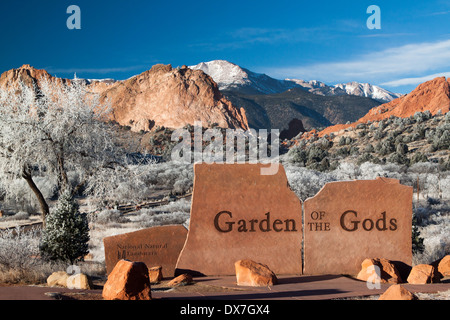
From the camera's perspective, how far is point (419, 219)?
1870 centimetres

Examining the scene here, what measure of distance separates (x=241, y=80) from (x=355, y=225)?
139758 millimetres

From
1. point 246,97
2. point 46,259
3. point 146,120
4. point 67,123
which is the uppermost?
point 246,97

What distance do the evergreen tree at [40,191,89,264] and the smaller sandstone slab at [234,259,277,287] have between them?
5.05 metres

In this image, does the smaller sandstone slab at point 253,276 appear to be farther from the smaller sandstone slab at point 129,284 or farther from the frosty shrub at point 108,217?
the frosty shrub at point 108,217

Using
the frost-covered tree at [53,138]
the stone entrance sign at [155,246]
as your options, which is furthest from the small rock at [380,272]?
the frost-covered tree at [53,138]

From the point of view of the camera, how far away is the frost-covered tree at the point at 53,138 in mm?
14820

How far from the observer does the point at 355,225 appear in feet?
33.0

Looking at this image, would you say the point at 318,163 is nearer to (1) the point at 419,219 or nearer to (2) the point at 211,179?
(1) the point at 419,219

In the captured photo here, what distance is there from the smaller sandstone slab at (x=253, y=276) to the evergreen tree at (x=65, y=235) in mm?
5053

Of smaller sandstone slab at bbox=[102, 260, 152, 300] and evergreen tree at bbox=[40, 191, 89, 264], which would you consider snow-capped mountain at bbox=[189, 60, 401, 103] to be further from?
smaller sandstone slab at bbox=[102, 260, 152, 300]

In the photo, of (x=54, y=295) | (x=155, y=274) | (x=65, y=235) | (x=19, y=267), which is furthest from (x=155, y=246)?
(x=54, y=295)
